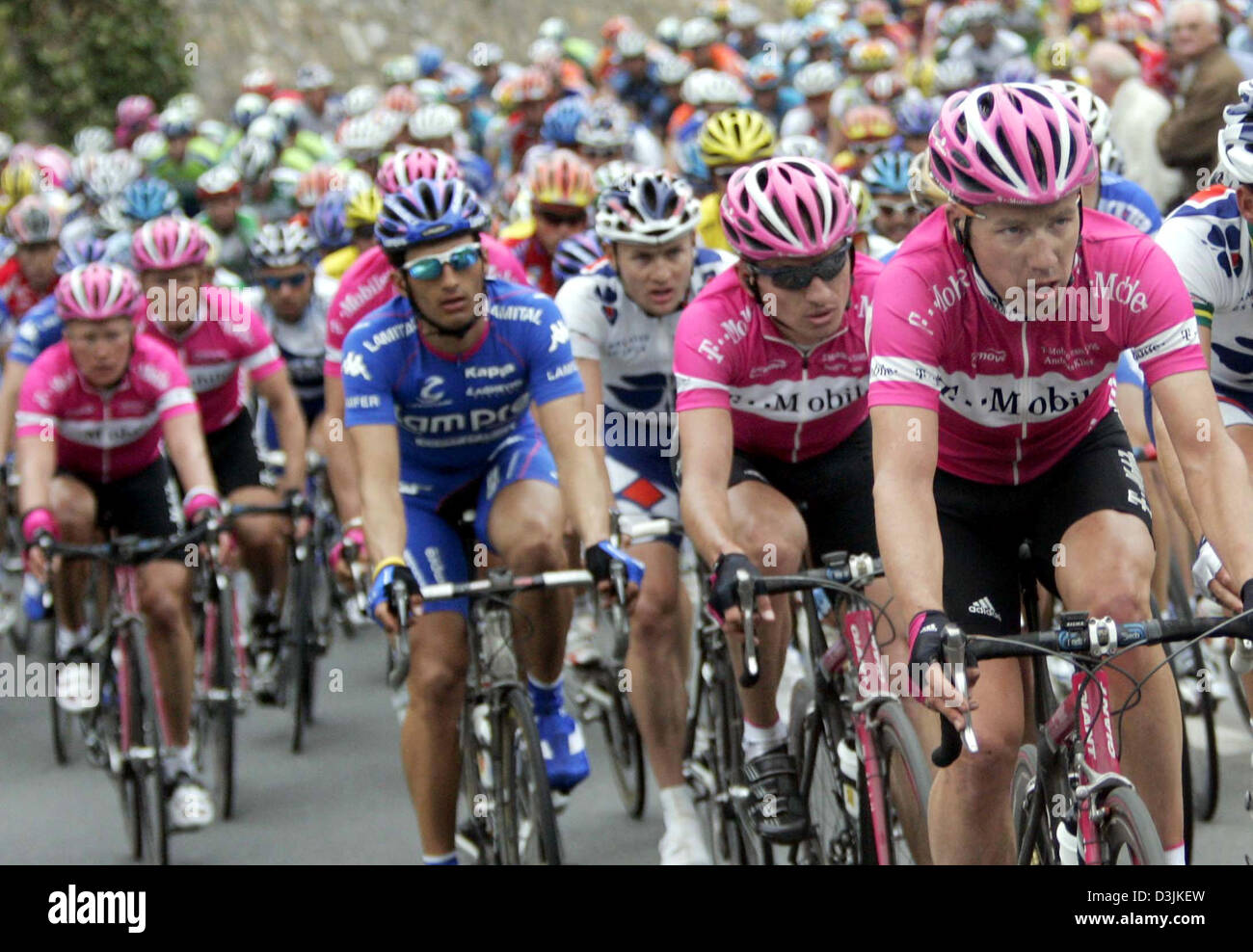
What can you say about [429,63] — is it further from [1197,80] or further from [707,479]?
[707,479]

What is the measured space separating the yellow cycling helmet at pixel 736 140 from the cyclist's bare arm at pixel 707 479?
4.42m

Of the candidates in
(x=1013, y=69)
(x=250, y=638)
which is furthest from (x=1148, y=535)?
(x=1013, y=69)

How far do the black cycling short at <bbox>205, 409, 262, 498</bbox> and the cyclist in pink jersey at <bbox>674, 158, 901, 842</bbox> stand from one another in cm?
393

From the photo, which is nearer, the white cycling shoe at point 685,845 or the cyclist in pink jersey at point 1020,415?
the cyclist in pink jersey at point 1020,415

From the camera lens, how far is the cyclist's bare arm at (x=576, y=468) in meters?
5.88

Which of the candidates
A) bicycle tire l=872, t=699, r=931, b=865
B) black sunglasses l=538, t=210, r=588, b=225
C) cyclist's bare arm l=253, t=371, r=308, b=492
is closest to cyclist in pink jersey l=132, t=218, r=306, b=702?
cyclist's bare arm l=253, t=371, r=308, b=492

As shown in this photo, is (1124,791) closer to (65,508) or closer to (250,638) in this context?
(65,508)

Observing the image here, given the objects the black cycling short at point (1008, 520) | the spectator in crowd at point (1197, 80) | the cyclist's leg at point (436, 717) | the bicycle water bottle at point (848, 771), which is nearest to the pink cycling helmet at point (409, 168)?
the cyclist's leg at point (436, 717)

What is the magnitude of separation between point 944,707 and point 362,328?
2.89 m

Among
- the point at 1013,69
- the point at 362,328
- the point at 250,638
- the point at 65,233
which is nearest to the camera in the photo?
the point at 362,328

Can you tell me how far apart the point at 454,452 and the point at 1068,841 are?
2885 millimetres

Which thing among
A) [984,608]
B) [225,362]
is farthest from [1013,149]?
[225,362]

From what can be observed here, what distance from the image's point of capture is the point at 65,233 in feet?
52.5

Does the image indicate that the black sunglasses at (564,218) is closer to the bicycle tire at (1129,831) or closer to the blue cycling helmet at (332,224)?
the blue cycling helmet at (332,224)
